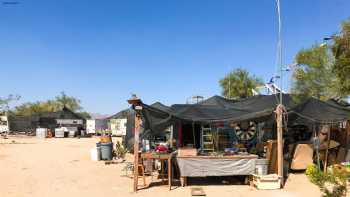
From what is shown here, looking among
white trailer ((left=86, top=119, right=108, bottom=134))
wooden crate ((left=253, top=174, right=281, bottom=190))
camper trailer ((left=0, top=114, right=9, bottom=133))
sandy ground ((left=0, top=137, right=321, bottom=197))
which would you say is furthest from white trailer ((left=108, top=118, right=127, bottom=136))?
wooden crate ((left=253, top=174, right=281, bottom=190))

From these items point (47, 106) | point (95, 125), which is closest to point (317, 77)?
point (95, 125)

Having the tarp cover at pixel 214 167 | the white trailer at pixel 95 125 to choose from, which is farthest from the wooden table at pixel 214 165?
the white trailer at pixel 95 125

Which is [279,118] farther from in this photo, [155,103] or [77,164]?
[77,164]

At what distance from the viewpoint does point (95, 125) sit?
145 feet

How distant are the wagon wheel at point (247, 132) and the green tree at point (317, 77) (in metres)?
5.05

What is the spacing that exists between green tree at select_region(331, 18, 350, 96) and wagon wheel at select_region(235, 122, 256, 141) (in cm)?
375

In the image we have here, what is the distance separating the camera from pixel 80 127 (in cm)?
4059

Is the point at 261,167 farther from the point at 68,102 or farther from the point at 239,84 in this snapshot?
the point at 68,102

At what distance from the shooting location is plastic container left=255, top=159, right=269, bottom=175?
30.7 feet

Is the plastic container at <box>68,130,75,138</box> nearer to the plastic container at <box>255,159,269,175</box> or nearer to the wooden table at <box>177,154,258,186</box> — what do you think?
the wooden table at <box>177,154,258,186</box>

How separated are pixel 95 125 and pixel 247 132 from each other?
109 feet

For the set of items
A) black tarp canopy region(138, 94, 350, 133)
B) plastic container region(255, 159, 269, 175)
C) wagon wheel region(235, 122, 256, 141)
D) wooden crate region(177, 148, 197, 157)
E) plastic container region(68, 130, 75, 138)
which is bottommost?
plastic container region(68, 130, 75, 138)

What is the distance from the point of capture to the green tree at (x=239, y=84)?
32469 millimetres

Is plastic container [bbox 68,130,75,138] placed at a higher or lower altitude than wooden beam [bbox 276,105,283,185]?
lower
